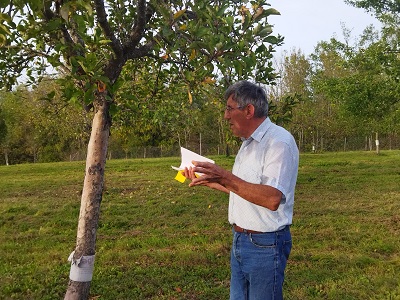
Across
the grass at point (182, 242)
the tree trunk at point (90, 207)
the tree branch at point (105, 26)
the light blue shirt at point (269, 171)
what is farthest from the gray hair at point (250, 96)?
the grass at point (182, 242)

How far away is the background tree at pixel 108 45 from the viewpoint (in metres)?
2.81

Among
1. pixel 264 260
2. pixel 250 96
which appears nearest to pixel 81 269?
pixel 264 260

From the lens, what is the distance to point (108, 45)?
3805 millimetres

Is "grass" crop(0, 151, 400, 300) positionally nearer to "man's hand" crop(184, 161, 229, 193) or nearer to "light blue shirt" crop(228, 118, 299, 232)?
"light blue shirt" crop(228, 118, 299, 232)

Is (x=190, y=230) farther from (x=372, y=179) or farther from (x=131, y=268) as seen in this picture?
(x=372, y=179)

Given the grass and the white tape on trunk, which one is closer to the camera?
the white tape on trunk

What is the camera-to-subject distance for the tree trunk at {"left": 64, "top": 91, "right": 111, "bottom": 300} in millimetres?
4227

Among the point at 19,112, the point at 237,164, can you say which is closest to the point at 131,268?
the point at 237,164

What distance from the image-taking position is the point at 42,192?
14680 millimetres

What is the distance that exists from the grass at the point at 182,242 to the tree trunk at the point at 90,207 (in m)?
1.22

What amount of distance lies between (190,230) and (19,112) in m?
29.5

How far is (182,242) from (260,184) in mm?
5396

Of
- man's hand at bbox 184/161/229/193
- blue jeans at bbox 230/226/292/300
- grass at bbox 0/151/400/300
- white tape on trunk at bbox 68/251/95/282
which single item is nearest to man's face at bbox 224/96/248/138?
man's hand at bbox 184/161/229/193

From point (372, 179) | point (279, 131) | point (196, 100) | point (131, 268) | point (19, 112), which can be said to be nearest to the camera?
point (279, 131)
